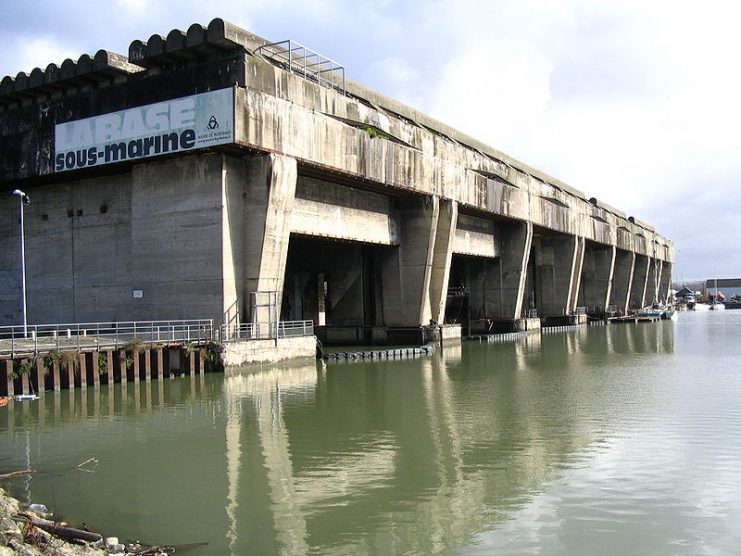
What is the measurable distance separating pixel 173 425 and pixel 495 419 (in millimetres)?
8739

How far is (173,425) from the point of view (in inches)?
778

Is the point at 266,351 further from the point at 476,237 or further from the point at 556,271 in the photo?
the point at 556,271

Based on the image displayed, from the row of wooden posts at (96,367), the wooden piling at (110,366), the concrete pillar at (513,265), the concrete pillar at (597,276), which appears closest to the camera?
the row of wooden posts at (96,367)

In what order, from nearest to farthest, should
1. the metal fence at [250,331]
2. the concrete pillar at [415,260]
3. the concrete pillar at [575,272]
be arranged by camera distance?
the metal fence at [250,331]
the concrete pillar at [415,260]
the concrete pillar at [575,272]

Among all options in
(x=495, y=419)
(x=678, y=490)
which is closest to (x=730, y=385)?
(x=495, y=419)

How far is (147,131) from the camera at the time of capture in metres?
34.4

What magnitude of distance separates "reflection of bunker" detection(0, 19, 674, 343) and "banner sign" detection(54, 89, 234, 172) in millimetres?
85

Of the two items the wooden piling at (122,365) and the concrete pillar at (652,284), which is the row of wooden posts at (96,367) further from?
the concrete pillar at (652,284)

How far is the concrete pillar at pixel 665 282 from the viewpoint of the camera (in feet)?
468

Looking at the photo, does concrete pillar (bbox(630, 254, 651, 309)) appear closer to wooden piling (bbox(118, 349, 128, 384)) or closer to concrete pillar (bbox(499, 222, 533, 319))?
concrete pillar (bbox(499, 222, 533, 319))

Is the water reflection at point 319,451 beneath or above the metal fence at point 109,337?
beneath

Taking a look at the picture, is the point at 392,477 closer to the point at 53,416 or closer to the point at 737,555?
the point at 737,555

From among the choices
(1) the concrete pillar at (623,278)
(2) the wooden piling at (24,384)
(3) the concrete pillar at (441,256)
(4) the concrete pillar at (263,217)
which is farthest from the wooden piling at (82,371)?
(1) the concrete pillar at (623,278)

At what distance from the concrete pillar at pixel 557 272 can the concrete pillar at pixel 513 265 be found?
1286 centimetres
